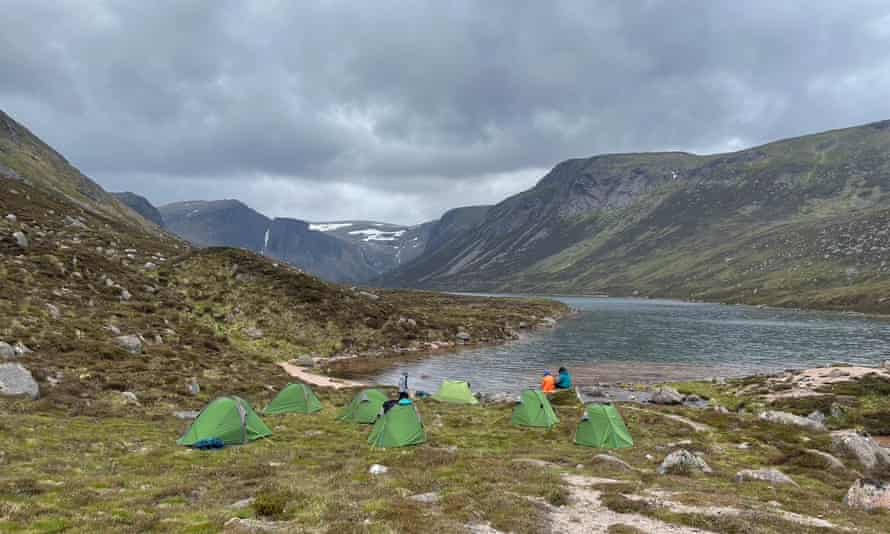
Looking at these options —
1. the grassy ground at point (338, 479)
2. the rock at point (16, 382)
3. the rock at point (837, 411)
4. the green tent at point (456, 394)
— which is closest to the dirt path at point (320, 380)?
the green tent at point (456, 394)

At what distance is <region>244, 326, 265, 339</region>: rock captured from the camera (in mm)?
69125

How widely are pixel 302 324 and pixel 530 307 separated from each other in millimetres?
100959

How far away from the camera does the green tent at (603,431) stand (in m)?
29.4

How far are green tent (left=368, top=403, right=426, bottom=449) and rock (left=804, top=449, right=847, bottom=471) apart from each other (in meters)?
20.3

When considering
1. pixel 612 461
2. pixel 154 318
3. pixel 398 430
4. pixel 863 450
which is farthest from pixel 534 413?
pixel 154 318

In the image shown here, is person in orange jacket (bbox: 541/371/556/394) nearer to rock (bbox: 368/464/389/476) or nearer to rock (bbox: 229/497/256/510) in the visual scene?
rock (bbox: 368/464/389/476)

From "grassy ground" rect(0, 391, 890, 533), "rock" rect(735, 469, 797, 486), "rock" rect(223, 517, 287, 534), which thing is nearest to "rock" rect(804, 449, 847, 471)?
"grassy ground" rect(0, 391, 890, 533)

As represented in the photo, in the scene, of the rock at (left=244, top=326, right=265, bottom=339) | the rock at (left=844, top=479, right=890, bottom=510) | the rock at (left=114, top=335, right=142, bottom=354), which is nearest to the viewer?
the rock at (left=844, top=479, right=890, bottom=510)

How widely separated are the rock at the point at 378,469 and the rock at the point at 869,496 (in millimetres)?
17294

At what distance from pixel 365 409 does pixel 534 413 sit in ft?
36.9

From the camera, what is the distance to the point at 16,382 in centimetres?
2839

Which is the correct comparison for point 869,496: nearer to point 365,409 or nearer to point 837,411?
point 365,409

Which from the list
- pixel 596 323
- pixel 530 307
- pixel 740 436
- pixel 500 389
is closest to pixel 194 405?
pixel 500 389

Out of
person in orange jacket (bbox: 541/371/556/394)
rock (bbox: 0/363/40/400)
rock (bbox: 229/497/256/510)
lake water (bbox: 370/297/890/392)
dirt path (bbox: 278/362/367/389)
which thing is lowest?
lake water (bbox: 370/297/890/392)
